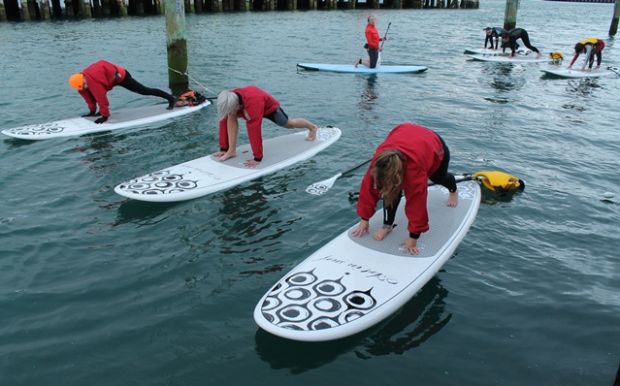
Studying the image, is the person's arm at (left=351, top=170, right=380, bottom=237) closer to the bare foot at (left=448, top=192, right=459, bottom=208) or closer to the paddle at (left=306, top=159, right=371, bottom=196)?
the bare foot at (left=448, top=192, right=459, bottom=208)

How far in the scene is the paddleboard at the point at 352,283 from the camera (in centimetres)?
472

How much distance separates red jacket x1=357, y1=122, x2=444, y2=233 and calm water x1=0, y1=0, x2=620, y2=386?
40.0 inches

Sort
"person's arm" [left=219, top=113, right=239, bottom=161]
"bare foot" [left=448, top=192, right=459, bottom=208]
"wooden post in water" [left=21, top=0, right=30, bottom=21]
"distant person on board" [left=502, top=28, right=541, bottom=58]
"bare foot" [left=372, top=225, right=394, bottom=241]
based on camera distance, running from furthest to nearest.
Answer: "wooden post in water" [left=21, top=0, right=30, bottom=21], "distant person on board" [left=502, top=28, right=541, bottom=58], "person's arm" [left=219, top=113, right=239, bottom=161], "bare foot" [left=448, top=192, right=459, bottom=208], "bare foot" [left=372, top=225, right=394, bottom=241]

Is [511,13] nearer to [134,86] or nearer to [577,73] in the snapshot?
[577,73]

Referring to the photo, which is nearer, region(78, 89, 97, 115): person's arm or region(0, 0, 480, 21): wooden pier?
region(78, 89, 97, 115): person's arm

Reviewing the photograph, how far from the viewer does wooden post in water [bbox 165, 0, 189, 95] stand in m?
15.5

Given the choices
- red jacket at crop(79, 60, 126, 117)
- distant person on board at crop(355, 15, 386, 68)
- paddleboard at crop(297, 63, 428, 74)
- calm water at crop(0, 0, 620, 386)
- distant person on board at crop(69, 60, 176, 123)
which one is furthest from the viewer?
paddleboard at crop(297, 63, 428, 74)

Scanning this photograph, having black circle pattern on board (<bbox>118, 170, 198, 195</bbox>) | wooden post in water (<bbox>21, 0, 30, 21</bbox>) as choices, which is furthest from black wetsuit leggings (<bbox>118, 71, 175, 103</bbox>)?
wooden post in water (<bbox>21, 0, 30, 21</bbox>)

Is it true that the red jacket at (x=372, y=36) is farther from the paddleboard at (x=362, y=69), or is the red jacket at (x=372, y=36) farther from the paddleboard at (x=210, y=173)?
the paddleboard at (x=210, y=173)

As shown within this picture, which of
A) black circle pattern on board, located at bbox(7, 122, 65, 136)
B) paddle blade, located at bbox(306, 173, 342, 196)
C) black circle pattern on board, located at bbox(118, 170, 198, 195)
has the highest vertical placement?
black circle pattern on board, located at bbox(7, 122, 65, 136)

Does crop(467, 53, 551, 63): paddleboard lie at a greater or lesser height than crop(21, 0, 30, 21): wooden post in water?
lesser

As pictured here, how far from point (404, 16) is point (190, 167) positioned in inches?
1798

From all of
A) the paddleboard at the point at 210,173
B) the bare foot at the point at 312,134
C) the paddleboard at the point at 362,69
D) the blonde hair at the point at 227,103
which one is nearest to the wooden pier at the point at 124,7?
the paddleboard at the point at 362,69

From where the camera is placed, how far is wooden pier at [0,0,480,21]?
1359 inches
